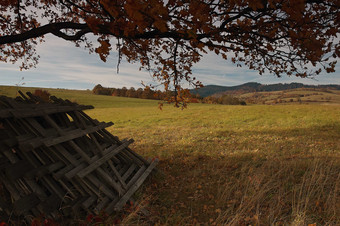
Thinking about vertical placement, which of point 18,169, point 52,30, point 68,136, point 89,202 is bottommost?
point 89,202

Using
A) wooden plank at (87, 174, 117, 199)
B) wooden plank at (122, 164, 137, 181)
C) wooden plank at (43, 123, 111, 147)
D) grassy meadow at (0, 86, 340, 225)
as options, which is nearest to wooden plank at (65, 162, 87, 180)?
wooden plank at (87, 174, 117, 199)

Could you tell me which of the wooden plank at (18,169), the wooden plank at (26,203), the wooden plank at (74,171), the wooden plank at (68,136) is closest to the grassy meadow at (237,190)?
the wooden plank at (74,171)

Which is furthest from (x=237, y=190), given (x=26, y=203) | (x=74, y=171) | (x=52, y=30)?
(x=52, y=30)

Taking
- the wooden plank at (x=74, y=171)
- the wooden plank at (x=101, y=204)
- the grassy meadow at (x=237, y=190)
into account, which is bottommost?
the grassy meadow at (x=237, y=190)

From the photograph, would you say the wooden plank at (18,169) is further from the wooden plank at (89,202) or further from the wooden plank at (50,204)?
the wooden plank at (89,202)

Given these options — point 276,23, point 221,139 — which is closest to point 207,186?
point 276,23

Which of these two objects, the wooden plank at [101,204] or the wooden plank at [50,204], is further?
the wooden plank at [101,204]

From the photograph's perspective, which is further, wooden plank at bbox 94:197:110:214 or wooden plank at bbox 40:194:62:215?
wooden plank at bbox 94:197:110:214

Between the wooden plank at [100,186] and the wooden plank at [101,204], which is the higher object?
the wooden plank at [100,186]

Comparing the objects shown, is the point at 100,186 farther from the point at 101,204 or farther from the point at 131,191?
the point at 131,191

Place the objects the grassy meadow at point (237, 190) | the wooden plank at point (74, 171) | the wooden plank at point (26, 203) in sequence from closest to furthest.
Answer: the wooden plank at point (26, 203)
the wooden plank at point (74, 171)
the grassy meadow at point (237, 190)

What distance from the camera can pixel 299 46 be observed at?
6000 mm

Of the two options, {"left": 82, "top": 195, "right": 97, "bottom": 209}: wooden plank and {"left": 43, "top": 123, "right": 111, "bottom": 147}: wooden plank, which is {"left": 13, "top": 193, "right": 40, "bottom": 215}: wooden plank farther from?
{"left": 43, "top": 123, "right": 111, "bottom": 147}: wooden plank

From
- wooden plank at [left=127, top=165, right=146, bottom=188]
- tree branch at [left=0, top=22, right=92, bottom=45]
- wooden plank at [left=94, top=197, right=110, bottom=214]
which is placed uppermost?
tree branch at [left=0, top=22, right=92, bottom=45]
